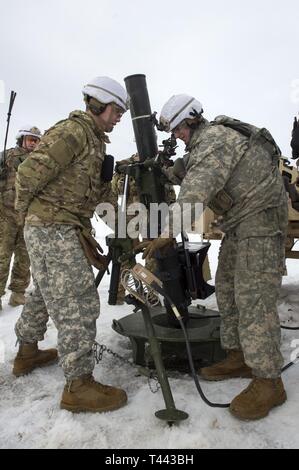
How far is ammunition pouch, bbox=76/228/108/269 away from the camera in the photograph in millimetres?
2998

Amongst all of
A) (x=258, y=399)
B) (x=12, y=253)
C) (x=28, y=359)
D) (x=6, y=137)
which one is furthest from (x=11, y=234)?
(x=258, y=399)

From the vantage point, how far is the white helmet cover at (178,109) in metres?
3.10

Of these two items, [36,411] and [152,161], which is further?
[152,161]

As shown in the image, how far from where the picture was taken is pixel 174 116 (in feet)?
10.3

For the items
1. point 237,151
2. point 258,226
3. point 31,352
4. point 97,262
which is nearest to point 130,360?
point 31,352

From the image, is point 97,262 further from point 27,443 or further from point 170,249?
point 27,443

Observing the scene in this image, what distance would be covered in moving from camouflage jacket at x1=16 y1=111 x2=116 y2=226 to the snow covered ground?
1.33m

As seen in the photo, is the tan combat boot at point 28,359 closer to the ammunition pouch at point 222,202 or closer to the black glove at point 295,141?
the ammunition pouch at point 222,202

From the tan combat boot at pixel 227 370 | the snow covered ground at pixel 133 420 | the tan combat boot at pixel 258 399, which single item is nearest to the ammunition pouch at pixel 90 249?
the snow covered ground at pixel 133 420

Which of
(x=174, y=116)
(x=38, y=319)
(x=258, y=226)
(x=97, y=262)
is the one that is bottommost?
(x=38, y=319)

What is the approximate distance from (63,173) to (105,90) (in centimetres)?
70

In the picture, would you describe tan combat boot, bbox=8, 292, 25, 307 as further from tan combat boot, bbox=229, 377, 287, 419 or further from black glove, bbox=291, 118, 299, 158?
black glove, bbox=291, 118, 299, 158

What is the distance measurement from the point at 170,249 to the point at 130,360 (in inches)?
46.2

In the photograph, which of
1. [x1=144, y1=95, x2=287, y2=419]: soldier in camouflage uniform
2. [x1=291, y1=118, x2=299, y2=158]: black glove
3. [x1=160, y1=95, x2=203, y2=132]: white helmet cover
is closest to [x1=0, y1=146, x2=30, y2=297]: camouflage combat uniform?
[x1=160, y1=95, x2=203, y2=132]: white helmet cover
